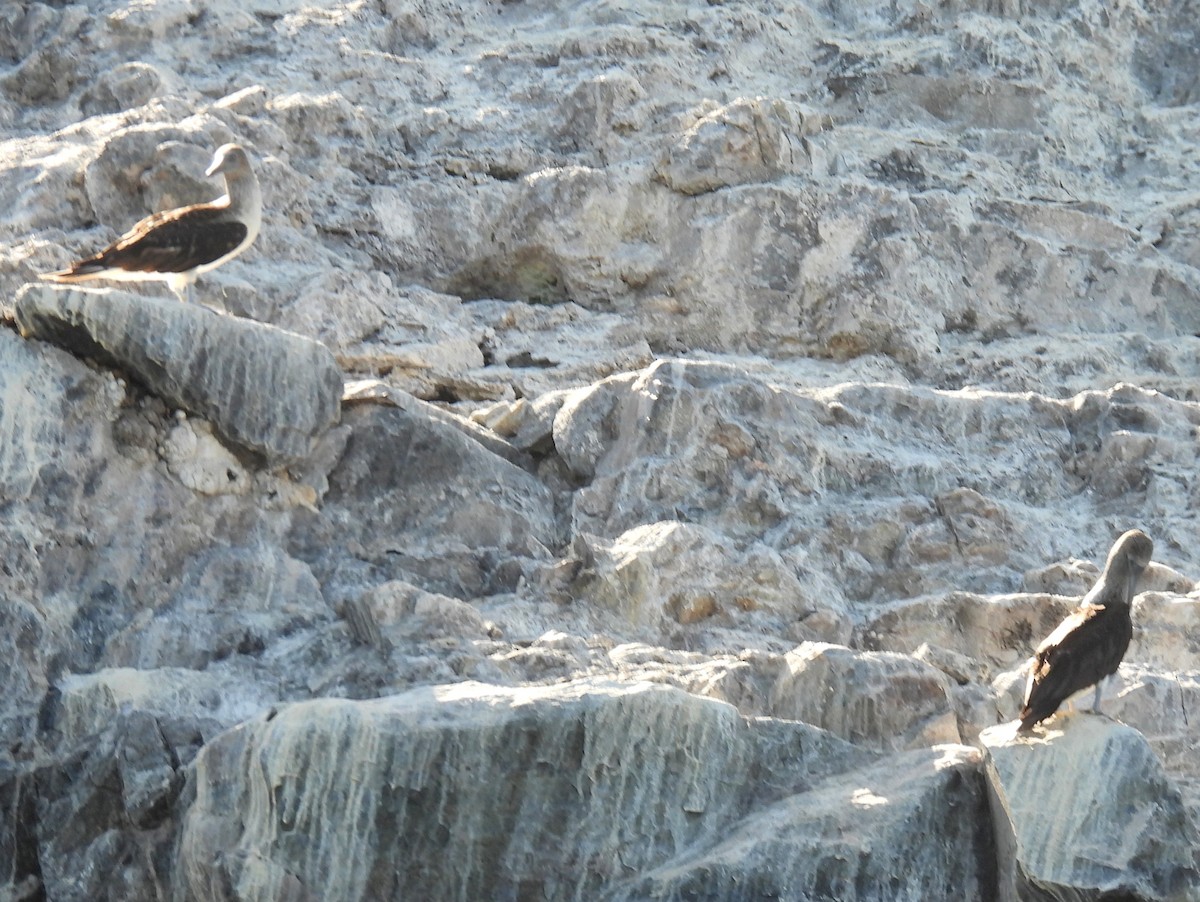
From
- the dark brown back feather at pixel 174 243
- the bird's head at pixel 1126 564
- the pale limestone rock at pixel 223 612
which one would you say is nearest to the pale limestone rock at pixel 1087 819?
the bird's head at pixel 1126 564

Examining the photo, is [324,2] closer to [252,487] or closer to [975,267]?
[975,267]

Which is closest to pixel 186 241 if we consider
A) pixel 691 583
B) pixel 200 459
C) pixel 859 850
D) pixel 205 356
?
pixel 205 356

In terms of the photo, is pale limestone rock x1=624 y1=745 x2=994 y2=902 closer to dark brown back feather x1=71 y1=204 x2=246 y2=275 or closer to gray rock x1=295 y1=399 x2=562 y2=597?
gray rock x1=295 y1=399 x2=562 y2=597

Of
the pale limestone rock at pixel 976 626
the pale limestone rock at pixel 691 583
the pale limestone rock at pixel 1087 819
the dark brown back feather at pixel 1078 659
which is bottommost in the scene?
the pale limestone rock at pixel 976 626

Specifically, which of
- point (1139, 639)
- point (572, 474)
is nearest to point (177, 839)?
point (572, 474)

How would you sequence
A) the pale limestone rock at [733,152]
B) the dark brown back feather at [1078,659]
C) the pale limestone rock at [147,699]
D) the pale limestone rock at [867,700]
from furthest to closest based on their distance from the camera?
the pale limestone rock at [733,152] → the pale limestone rock at [867,700] → the pale limestone rock at [147,699] → the dark brown back feather at [1078,659]

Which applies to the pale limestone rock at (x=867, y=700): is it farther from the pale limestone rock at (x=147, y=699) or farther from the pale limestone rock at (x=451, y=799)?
the pale limestone rock at (x=147, y=699)

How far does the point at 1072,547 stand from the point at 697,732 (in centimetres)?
413

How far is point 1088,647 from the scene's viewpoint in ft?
31.0

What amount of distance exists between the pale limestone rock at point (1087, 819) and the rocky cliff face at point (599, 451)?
0.02m

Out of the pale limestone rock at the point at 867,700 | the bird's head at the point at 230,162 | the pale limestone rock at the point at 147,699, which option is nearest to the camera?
the pale limestone rock at the point at 147,699

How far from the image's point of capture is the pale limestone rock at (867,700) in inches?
407

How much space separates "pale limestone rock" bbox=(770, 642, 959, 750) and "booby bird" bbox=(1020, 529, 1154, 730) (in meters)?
0.87

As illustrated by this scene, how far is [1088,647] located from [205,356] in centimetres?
518
